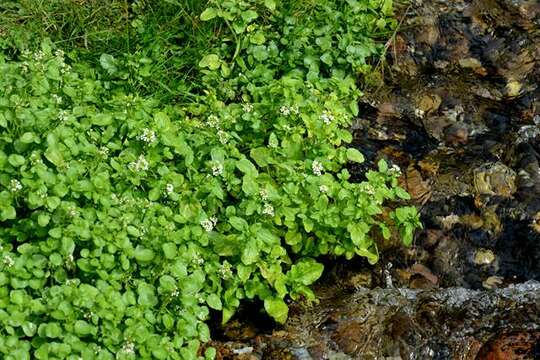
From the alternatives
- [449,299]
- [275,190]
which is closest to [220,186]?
[275,190]

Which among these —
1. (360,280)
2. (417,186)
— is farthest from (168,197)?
(417,186)

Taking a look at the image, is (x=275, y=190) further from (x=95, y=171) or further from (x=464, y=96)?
(x=464, y=96)

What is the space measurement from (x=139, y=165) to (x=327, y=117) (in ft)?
3.58

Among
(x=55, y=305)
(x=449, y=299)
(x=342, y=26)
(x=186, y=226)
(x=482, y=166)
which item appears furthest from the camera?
(x=342, y=26)

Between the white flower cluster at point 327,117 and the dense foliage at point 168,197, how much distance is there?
0.04 ft

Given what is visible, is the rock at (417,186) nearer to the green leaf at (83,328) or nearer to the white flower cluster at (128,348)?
the white flower cluster at (128,348)

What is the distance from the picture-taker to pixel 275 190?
4422 millimetres

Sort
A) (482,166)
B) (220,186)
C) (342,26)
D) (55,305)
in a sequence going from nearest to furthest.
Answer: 1. (55,305)
2. (220,186)
3. (482,166)
4. (342,26)

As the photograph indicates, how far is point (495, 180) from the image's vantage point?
5379mm

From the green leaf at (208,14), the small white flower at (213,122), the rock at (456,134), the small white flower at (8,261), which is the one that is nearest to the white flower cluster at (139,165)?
the small white flower at (213,122)

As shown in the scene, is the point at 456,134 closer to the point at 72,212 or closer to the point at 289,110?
the point at 289,110

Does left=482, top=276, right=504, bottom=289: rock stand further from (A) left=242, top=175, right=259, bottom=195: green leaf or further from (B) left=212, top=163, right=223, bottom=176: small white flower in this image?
(B) left=212, top=163, right=223, bottom=176: small white flower

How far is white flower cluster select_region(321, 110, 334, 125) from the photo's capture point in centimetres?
478

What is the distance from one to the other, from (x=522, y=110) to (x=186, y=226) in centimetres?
271
